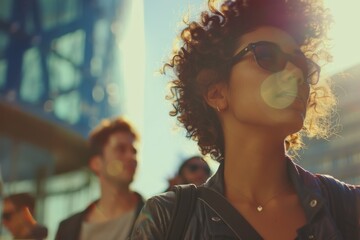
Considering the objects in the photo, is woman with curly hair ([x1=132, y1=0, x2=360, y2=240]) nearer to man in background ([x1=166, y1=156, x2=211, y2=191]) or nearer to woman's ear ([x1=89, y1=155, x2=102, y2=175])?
man in background ([x1=166, y1=156, x2=211, y2=191])

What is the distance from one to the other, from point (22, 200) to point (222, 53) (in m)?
2.54

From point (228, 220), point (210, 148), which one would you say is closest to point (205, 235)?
point (228, 220)

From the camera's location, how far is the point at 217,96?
2027mm

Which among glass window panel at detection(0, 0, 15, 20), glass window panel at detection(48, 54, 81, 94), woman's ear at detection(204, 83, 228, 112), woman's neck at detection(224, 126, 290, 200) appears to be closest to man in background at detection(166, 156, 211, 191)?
woman's ear at detection(204, 83, 228, 112)

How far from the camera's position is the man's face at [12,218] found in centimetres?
377

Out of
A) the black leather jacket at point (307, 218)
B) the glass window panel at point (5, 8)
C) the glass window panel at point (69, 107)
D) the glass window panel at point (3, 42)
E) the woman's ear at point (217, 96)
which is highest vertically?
the glass window panel at point (5, 8)

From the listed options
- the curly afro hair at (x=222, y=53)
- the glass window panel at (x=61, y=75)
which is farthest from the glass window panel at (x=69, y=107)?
the curly afro hair at (x=222, y=53)

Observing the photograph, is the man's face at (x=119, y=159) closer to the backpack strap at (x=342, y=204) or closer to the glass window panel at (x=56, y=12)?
the backpack strap at (x=342, y=204)

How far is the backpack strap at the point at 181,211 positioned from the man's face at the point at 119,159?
208cm

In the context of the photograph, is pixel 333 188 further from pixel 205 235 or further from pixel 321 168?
pixel 321 168

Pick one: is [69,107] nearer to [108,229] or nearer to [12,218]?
[12,218]

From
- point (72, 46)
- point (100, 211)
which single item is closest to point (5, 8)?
point (72, 46)

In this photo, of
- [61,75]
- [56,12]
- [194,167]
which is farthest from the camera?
[61,75]

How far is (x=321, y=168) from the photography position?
186 ft
